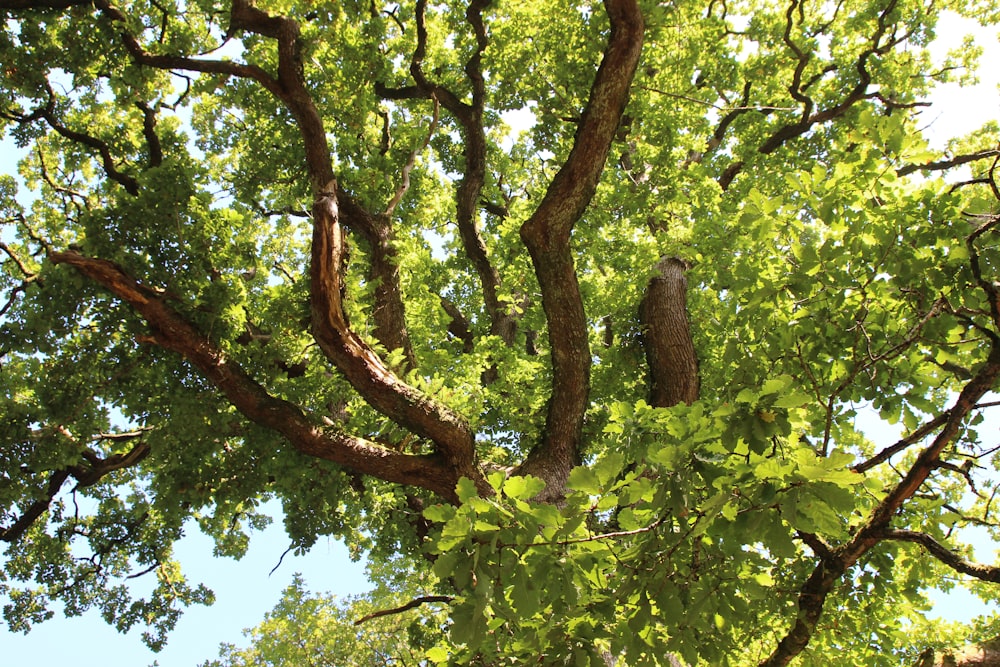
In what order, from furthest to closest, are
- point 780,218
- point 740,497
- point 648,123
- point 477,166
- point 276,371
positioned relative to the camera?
1. point 477,166
2. point 648,123
3. point 276,371
4. point 780,218
5. point 740,497

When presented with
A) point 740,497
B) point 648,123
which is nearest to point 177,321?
point 740,497

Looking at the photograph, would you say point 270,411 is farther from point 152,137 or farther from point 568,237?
point 152,137

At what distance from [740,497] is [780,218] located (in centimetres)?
191

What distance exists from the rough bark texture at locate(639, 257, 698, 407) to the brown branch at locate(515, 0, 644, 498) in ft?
3.54

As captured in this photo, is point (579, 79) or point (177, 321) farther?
point (579, 79)

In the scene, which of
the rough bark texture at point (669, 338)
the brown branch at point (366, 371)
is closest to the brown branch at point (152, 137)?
the brown branch at point (366, 371)

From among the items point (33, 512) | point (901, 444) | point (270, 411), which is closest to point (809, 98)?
point (901, 444)

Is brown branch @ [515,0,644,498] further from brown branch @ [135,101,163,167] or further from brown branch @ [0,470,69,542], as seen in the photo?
brown branch @ [0,470,69,542]

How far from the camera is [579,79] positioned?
8.05 m

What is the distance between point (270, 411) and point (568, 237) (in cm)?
324

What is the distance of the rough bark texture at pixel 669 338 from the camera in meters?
6.69

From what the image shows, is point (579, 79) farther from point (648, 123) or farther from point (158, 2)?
point (158, 2)

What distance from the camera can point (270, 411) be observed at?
5551mm

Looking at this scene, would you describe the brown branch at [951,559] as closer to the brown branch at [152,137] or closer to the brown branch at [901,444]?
the brown branch at [901,444]
